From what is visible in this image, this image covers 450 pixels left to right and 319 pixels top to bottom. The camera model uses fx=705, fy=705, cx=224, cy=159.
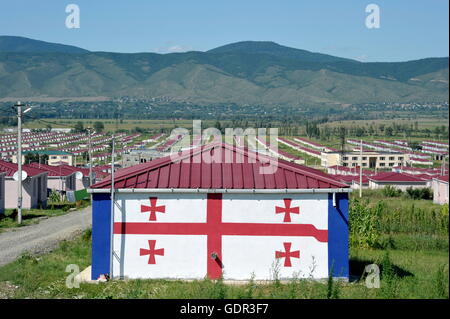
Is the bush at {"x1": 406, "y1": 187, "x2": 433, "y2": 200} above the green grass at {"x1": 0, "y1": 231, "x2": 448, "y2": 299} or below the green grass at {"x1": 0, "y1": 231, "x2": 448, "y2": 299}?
below

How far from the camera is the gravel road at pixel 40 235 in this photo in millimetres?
A: 19278

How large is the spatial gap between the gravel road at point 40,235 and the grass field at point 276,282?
27.9 inches

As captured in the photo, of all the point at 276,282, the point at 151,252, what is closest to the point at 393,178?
the point at 276,282

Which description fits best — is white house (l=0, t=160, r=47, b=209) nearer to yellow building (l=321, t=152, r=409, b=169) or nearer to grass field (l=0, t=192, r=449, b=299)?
grass field (l=0, t=192, r=449, b=299)

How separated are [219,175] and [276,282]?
246 centimetres

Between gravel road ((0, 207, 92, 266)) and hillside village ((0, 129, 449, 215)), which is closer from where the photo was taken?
gravel road ((0, 207, 92, 266))

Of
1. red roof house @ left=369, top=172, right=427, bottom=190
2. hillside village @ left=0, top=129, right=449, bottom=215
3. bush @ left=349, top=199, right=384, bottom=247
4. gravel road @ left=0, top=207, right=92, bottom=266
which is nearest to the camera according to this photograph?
gravel road @ left=0, top=207, right=92, bottom=266

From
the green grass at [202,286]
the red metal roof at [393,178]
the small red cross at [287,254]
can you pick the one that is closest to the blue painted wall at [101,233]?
the green grass at [202,286]

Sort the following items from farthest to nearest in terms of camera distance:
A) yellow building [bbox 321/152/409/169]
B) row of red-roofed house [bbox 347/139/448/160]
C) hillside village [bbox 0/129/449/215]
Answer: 1. row of red-roofed house [bbox 347/139/448/160]
2. yellow building [bbox 321/152/409/169]
3. hillside village [bbox 0/129/449/215]

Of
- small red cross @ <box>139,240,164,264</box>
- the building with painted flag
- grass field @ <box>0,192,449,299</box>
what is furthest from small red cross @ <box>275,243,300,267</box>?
small red cross @ <box>139,240,164,264</box>

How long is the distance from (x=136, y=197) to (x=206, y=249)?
1715 mm

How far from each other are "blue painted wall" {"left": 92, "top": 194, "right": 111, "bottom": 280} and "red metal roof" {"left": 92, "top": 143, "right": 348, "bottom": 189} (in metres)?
0.32

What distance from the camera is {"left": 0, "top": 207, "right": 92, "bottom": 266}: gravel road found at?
1928cm

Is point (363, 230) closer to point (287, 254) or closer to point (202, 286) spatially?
point (287, 254)
